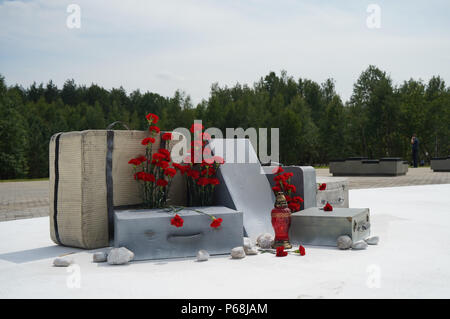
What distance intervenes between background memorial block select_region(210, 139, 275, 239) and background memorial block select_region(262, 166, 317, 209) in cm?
29

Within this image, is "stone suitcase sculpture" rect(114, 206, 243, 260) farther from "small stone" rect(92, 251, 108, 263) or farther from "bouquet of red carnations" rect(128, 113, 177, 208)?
"bouquet of red carnations" rect(128, 113, 177, 208)

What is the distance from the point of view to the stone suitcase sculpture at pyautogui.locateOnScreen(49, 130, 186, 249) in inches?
157

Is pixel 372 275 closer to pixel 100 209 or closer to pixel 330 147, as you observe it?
pixel 100 209

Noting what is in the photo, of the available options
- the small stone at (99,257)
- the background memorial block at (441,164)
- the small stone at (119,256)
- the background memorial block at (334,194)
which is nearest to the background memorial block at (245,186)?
the background memorial block at (334,194)

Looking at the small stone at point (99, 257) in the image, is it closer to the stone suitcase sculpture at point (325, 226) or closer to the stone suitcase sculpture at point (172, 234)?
the stone suitcase sculpture at point (172, 234)

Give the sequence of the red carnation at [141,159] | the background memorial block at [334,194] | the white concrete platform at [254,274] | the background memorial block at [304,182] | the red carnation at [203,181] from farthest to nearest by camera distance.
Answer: the background memorial block at [334,194]
the background memorial block at [304,182]
the red carnation at [203,181]
the red carnation at [141,159]
the white concrete platform at [254,274]

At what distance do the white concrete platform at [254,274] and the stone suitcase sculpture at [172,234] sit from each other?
152 mm

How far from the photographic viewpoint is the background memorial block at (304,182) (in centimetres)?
496

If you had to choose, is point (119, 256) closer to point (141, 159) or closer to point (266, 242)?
point (141, 159)

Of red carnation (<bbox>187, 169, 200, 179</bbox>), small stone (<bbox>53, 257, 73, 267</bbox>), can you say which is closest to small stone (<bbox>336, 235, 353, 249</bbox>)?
red carnation (<bbox>187, 169, 200, 179</bbox>)

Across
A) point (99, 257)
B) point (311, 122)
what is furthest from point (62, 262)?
point (311, 122)
